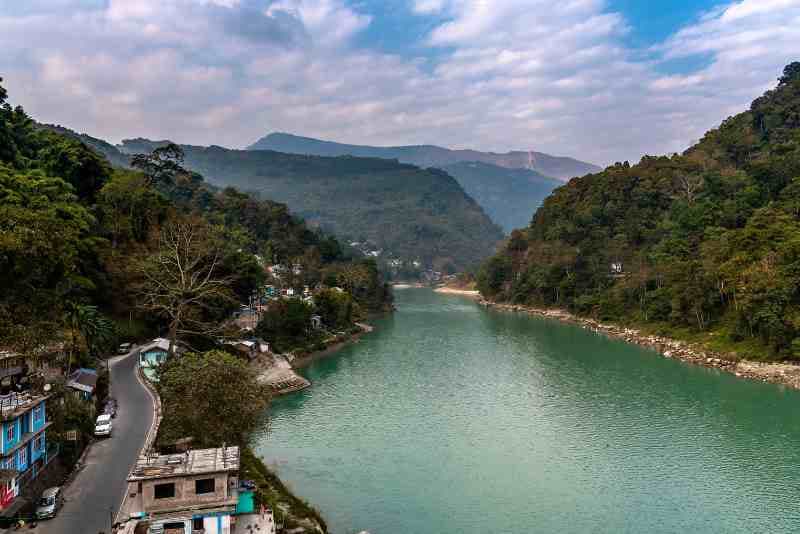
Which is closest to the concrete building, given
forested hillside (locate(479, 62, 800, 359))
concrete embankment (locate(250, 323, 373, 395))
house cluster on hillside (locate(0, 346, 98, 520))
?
house cluster on hillside (locate(0, 346, 98, 520))

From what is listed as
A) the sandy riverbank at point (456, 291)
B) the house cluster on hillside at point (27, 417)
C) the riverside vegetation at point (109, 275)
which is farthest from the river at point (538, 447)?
Answer: the sandy riverbank at point (456, 291)

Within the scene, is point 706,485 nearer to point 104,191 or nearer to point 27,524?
point 27,524

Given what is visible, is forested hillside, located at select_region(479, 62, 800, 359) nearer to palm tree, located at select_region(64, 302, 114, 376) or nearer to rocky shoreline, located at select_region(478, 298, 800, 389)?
rocky shoreline, located at select_region(478, 298, 800, 389)

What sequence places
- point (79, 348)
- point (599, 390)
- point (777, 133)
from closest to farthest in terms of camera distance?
point (79, 348) < point (599, 390) < point (777, 133)

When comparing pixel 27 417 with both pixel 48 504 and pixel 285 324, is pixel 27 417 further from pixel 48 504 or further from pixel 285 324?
pixel 285 324

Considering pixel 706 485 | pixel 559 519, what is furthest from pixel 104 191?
pixel 706 485

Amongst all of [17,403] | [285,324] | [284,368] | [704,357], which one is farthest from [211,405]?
[704,357]

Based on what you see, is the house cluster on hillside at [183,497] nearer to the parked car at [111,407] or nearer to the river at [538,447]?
the river at [538,447]
